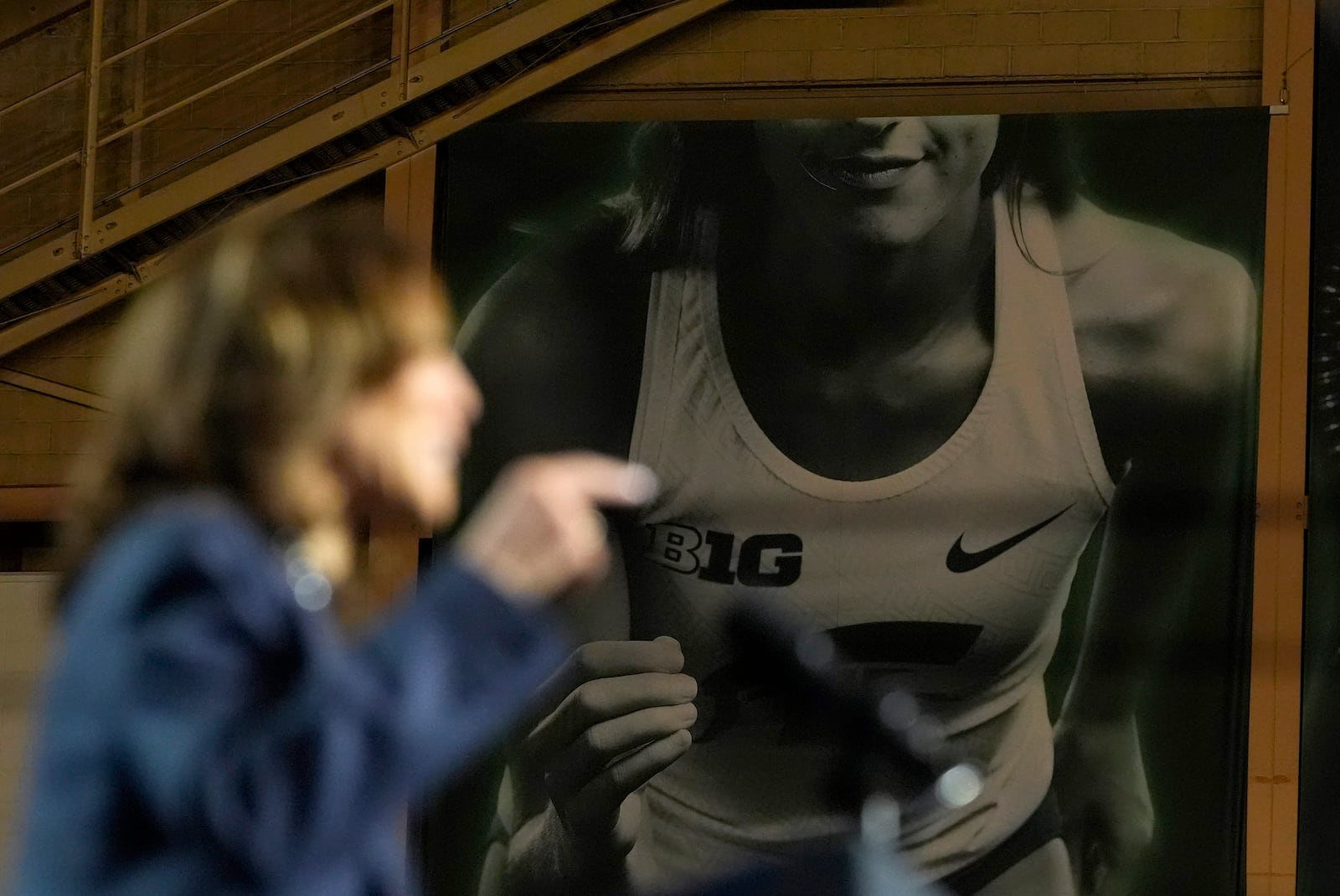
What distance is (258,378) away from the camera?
1.13m

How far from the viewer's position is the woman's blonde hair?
1126 millimetres

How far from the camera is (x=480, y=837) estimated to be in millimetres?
5301

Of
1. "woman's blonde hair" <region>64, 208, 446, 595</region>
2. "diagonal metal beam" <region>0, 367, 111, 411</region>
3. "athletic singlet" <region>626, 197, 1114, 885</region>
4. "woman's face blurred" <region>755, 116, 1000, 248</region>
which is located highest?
"woman's face blurred" <region>755, 116, 1000, 248</region>

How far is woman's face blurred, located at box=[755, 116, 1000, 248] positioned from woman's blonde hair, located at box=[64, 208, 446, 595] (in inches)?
168

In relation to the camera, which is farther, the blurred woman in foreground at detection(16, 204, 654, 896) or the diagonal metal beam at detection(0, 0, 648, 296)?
the diagonal metal beam at detection(0, 0, 648, 296)

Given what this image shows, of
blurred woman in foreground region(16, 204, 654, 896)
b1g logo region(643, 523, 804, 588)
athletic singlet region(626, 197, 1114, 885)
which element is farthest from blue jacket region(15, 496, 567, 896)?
b1g logo region(643, 523, 804, 588)

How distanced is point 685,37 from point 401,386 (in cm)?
479

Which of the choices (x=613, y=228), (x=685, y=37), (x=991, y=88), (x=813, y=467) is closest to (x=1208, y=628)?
(x=813, y=467)

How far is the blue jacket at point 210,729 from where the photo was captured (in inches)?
40.3

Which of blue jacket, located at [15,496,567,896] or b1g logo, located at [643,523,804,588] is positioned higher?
blue jacket, located at [15,496,567,896]

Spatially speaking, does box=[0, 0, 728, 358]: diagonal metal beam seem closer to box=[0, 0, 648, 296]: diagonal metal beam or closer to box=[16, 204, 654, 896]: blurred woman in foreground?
box=[0, 0, 648, 296]: diagonal metal beam

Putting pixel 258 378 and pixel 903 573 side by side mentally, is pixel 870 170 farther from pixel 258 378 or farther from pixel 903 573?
pixel 258 378

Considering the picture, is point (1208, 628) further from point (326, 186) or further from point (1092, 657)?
point (326, 186)

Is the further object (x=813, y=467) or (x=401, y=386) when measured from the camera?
(x=813, y=467)
